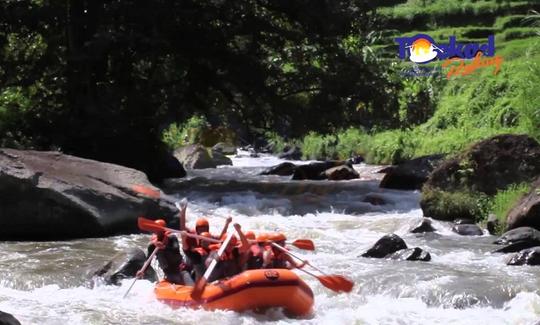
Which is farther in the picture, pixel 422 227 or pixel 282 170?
pixel 282 170

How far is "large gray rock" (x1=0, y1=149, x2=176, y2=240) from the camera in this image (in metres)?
12.3

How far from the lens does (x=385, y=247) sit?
1112 cm

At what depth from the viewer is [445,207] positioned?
14.0m

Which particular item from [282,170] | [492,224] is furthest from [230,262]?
[282,170]

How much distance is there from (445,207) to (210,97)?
779 centimetres

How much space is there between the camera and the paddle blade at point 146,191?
13102mm

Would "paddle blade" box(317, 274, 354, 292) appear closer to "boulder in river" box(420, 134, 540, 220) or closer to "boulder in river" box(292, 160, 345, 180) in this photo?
"boulder in river" box(420, 134, 540, 220)

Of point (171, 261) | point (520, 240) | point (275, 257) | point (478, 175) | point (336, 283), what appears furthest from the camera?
point (478, 175)

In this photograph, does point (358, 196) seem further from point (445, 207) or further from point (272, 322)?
point (272, 322)

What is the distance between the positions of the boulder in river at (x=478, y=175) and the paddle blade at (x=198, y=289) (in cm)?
643

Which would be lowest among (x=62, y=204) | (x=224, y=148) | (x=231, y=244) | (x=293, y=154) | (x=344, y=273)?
(x=344, y=273)

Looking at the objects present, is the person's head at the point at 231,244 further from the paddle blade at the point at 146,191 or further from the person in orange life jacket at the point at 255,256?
the paddle blade at the point at 146,191

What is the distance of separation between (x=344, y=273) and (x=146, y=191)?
13.7ft

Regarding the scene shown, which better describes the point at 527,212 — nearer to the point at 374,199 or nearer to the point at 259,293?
the point at 374,199
